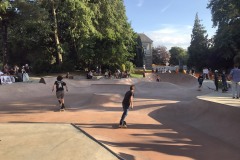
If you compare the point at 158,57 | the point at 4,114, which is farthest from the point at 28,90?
the point at 158,57

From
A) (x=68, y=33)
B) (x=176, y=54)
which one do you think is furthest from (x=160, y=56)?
(x=68, y=33)

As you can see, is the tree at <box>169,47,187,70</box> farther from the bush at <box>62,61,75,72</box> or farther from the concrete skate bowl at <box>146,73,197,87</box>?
the bush at <box>62,61,75,72</box>

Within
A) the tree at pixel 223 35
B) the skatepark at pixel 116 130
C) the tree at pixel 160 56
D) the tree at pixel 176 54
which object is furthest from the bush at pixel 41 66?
the tree at pixel 176 54

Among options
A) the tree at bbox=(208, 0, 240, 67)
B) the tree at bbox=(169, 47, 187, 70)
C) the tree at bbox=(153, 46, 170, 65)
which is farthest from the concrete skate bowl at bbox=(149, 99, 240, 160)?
the tree at bbox=(153, 46, 170, 65)

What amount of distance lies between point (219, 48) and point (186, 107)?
4151 centimetres

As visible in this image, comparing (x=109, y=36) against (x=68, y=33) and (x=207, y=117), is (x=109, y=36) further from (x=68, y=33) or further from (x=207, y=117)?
(x=207, y=117)

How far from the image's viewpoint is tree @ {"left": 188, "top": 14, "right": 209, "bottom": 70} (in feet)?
199

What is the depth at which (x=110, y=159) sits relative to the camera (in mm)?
6902

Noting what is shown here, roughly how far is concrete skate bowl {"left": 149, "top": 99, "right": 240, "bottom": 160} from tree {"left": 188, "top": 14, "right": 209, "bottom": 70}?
47.5 meters

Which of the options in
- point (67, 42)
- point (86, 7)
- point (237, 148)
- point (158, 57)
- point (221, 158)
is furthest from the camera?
point (158, 57)

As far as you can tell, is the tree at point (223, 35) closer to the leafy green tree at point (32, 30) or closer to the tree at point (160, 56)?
the leafy green tree at point (32, 30)

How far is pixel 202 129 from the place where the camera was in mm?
11031

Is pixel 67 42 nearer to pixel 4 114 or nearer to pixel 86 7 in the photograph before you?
pixel 86 7

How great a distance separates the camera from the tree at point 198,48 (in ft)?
199
